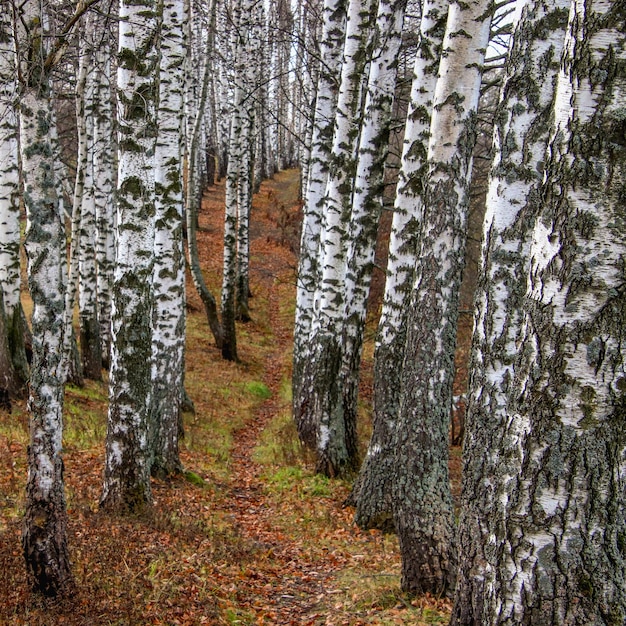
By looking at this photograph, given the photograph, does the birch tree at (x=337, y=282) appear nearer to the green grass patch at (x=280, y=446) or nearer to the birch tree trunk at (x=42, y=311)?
the green grass patch at (x=280, y=446)

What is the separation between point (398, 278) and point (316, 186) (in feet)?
18.1

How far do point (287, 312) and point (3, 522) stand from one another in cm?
1787

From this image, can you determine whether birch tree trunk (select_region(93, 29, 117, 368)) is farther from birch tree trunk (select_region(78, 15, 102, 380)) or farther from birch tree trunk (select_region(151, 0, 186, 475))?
birch tree trunk (select_region(151, 0, 186, 475))

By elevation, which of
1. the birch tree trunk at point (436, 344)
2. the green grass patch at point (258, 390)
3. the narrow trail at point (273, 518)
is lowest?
the narrow trail at point (273, 518)

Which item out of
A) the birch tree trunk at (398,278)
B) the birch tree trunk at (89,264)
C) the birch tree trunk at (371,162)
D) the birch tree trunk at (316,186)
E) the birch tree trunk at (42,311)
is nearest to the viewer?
the birch tree trunk at (42,311)

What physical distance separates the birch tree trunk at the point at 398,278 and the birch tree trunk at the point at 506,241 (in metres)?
2.54

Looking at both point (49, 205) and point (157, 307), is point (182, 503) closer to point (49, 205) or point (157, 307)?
point (157, 307)

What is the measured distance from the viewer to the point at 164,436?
8805 mm

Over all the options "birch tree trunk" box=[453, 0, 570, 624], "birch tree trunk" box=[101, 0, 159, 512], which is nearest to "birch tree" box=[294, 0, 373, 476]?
"birch tree trunk" box=[101, 0, 159, 512]

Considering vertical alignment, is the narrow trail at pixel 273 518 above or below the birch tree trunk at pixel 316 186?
below

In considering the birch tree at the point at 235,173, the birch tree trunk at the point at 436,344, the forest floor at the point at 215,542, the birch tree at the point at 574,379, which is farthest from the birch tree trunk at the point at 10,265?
the birch tree at the point at 574,379

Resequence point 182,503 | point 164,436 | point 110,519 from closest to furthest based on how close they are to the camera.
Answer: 1. point 110,519
2. point 182,503
3. point 164,436

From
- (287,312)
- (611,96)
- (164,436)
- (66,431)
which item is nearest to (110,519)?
(164,436)

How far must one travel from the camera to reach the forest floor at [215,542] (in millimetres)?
5191
